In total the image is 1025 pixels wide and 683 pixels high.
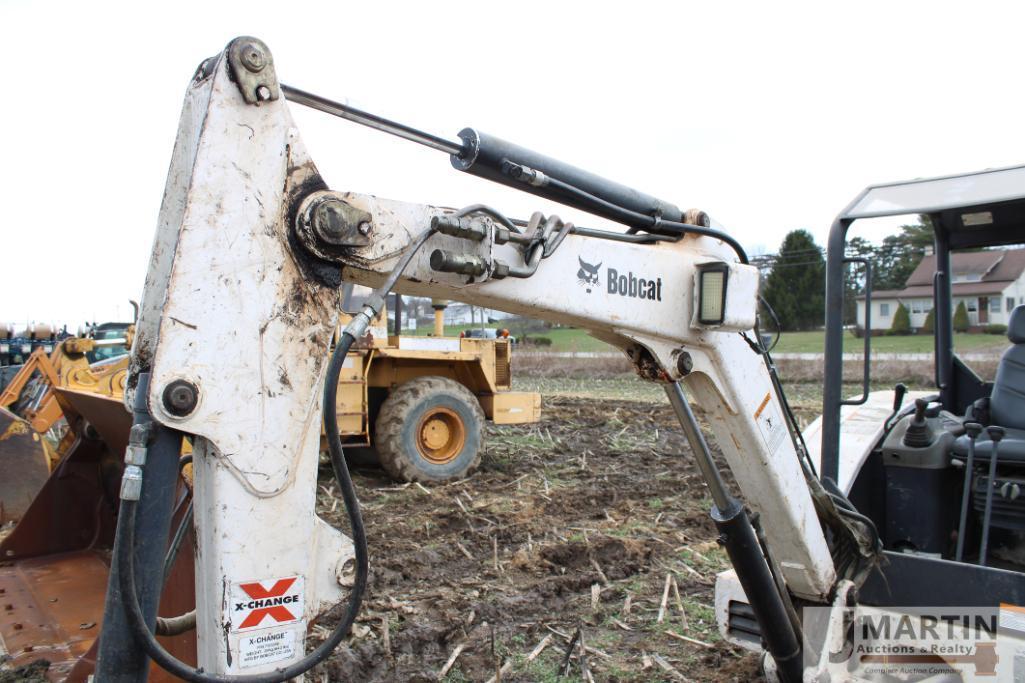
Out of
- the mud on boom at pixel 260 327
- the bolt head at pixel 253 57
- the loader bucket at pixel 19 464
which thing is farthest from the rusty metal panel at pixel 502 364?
the bolt head at pixel 253 57

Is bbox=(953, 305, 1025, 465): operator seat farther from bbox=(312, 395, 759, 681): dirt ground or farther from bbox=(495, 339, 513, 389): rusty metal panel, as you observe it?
bbox=(495, 339, 513, 389): rusty metal panel

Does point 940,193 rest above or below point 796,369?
above

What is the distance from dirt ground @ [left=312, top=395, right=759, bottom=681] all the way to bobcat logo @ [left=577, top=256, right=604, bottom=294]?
2.18 m

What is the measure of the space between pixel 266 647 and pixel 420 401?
21.2 ft

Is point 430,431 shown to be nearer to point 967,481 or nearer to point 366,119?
point 967,481

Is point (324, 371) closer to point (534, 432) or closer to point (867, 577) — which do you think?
point (867, 577)

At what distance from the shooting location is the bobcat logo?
225 centimetres

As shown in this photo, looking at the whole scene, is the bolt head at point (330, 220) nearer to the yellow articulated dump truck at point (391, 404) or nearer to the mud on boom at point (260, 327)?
the mud on boom at point (260, 327)

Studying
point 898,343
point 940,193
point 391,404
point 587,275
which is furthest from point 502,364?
point 898,343

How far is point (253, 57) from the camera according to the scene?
1.68 m

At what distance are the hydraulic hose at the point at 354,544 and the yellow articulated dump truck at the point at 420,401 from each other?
5842 millimetres

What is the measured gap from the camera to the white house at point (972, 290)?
4.72 meters
